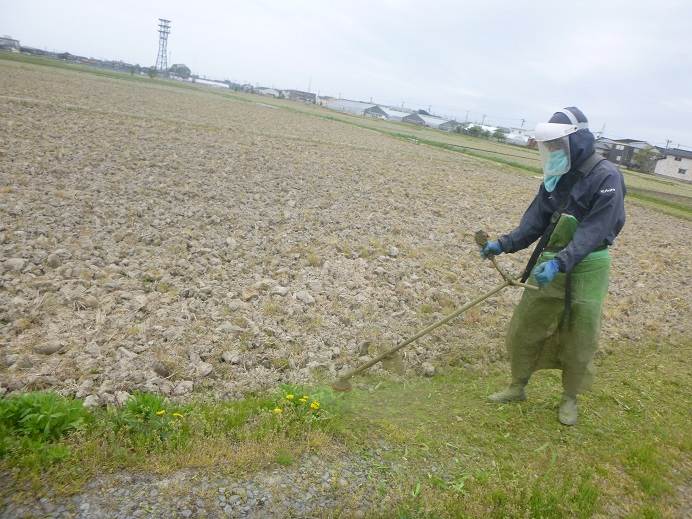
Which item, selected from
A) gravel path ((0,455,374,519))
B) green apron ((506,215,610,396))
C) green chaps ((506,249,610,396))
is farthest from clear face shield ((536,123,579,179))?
gravel path ((0,455,374,519))

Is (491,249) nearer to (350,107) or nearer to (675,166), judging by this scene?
(675,166)

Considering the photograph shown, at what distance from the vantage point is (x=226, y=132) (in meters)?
19.5

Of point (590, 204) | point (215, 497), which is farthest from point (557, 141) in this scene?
point (215, 497)

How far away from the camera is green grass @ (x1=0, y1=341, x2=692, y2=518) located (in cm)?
295

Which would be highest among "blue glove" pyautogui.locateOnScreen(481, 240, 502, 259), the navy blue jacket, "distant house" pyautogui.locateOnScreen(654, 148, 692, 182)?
"distant house" pyautogui.locateOnScreen(654, 148, 692, 182)

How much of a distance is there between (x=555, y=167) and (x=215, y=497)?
10.2ft

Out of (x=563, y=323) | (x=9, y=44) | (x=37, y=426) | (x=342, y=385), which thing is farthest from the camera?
(x=9, y=44)

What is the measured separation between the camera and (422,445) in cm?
353

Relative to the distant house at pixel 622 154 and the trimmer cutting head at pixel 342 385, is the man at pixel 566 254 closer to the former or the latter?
the trimmer cutting head at pixel 342 385

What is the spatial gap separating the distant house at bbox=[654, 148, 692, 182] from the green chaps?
58.2 m

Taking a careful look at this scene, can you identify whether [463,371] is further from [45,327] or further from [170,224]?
[170,224]

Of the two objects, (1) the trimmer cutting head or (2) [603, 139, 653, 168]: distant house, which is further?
(2) [603, 139, 653, 168]: distant house

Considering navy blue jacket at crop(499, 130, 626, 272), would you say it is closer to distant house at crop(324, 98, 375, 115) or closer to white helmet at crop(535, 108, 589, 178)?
white helmet at crop(535, 108, 589, 178)

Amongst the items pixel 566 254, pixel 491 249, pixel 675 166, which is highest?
pixel 675 166
